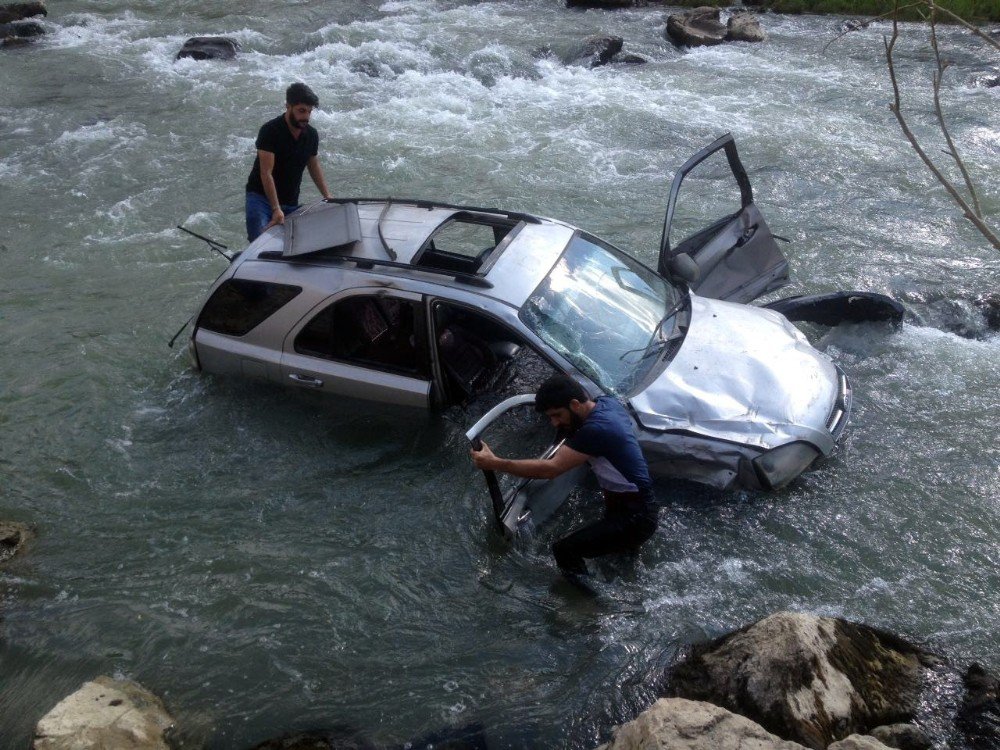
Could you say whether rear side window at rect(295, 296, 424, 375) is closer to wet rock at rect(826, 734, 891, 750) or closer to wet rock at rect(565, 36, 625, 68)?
wet rock at rect(826, 734, 891, 750)

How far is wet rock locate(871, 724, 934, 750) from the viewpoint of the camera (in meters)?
4.65

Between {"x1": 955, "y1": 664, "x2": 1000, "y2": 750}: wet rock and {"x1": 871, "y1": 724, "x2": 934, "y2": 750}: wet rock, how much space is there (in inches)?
9.0

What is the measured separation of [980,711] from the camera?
4848 millimetres

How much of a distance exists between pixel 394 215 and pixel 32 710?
404cm

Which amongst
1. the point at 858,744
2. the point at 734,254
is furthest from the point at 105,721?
the point at 734,254

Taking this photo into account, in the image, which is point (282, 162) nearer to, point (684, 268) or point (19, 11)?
point (684, 268)

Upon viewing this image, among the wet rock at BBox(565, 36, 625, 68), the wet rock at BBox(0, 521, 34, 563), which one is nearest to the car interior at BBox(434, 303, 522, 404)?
the wet rock at BBox(0, 521, 34, 563)

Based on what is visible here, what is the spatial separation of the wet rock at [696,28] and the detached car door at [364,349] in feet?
45.0

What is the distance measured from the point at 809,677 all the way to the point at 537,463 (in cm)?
180

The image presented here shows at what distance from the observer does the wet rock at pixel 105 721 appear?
4797mm

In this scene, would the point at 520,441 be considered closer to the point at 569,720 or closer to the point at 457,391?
the point at 457,391

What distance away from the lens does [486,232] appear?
10.3m

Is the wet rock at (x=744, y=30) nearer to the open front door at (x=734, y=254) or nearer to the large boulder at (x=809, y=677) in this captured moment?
the open front door at (x=734, y=254)

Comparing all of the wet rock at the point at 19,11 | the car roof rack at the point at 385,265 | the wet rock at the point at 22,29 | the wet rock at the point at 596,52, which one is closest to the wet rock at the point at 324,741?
the car roof rack at the point at 385,265
